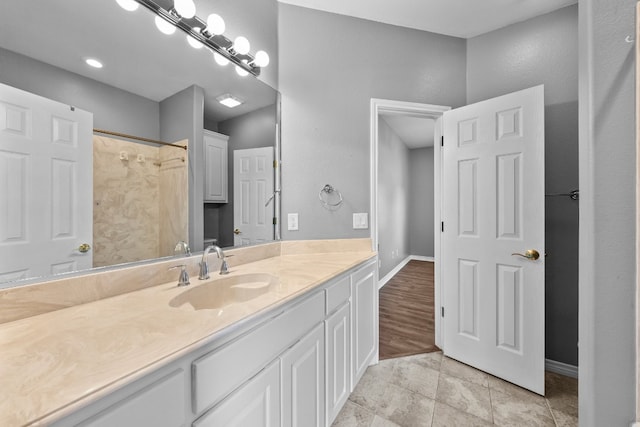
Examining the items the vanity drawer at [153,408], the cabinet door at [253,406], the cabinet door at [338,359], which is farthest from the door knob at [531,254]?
the vanity drawer at [153,408]

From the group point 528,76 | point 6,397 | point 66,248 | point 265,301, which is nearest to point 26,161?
point 66,248

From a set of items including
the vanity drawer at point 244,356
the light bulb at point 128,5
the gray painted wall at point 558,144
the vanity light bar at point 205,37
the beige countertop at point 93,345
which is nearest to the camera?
the beige countertop at point 93,345

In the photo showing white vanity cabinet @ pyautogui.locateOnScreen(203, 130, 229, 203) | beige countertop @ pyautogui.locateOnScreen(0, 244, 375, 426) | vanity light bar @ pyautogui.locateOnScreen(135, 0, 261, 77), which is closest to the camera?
beige countertop @ pyautogui.locateOnScreen(0, 244, 375, 426)

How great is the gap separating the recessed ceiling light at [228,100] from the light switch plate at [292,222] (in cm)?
85

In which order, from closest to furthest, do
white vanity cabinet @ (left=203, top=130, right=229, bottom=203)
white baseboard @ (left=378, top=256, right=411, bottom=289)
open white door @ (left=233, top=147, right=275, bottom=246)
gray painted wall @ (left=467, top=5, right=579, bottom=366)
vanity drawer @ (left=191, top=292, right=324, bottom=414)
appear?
vanity drawer @ (left=191, top=292, right=324, bottom=414)
white vanity cabinet @ (left=203, top=130, right=229, bottom=203)
open white door @ (left=233, top=147, right=275, bottom=246)
gray painted wall @ (left=467, top=5, right=579, bottom=366)
white baseboard @ (left=378, top=256, right=411, bottom=289)

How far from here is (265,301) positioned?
916 mm

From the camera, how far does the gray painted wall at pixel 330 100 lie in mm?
1985

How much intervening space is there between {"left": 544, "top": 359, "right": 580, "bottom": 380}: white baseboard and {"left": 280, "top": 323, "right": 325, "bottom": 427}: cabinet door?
1.85 meters

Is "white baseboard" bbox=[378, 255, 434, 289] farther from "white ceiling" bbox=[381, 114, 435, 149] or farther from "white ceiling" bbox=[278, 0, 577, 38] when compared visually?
"white ceiling" bbox=[278, 0, 577, 38]

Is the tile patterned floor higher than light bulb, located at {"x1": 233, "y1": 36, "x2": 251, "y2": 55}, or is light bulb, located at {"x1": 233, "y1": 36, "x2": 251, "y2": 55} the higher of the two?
light bulb, located at {"x1": 233, "y1": 36, "x2": 251, "y2": 55}

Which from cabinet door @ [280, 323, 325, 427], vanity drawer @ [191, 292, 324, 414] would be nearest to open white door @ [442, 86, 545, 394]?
cabinet door @ [280, 323, 325, 427]

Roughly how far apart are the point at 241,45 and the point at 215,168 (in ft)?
2.54

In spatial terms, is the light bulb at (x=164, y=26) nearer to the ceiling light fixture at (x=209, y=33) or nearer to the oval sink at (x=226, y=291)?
the ceiling light fixture at (x=209, y=33)

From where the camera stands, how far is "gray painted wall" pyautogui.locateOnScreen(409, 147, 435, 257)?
19.0 feet
